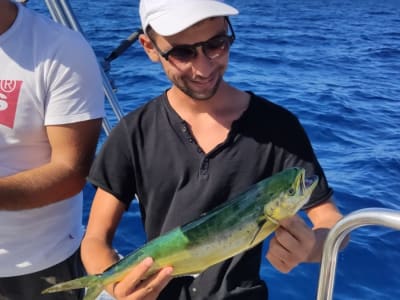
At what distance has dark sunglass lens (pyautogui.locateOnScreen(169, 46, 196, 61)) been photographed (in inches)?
66.0

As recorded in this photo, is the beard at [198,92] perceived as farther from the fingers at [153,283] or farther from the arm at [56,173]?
the fingers at [153,283]

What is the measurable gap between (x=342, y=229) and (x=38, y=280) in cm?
115

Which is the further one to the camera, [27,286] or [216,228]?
[27,286]

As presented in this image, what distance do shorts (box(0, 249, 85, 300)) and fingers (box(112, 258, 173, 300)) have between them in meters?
0.62

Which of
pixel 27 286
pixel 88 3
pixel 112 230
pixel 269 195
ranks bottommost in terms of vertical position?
pixel 88 3

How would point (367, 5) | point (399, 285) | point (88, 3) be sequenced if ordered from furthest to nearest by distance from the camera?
point (367, 5)
point (88, 3)
point (399, 285)

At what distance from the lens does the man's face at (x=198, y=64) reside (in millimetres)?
1671

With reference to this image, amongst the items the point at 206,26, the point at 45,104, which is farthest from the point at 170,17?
the point at 45,104

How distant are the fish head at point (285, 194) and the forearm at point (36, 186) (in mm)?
741

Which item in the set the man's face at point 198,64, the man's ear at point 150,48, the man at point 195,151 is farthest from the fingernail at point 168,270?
the man's ear at point 150,48

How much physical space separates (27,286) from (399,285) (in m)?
3.05

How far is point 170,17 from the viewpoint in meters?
1.65

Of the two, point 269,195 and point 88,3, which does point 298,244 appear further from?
point 88,3

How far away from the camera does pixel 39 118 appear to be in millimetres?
1884
